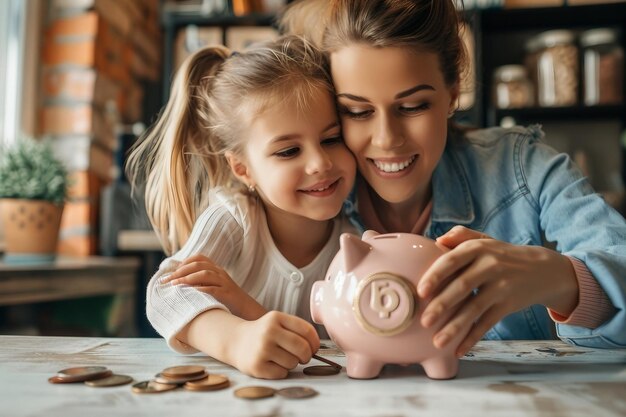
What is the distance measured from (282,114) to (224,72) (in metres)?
0.21

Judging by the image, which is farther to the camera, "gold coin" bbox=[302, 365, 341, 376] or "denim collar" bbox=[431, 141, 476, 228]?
"denim collar" bbox=[431, 141, 476, 228]

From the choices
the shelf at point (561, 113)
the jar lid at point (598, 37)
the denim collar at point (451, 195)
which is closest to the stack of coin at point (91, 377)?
the denim collar at point (451, 195)

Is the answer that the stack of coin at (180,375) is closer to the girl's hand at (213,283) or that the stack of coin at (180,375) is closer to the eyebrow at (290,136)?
the girl's hand at (213,283)

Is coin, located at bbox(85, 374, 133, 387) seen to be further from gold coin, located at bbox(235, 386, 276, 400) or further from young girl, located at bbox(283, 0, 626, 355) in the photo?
young girl, located at bbox(283, 0, 626, 355)

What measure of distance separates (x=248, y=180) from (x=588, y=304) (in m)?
0.63

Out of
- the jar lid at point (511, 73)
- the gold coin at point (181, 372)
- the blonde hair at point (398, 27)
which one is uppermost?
the jar lid at point (511, 73)

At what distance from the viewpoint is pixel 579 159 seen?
254cm

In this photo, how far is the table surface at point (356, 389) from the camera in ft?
1.67

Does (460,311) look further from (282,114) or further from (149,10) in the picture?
(149,10)

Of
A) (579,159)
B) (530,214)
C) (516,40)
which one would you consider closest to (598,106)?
(579,159)

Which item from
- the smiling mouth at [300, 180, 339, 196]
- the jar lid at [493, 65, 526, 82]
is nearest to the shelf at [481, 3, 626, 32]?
the jar lid at [493, 65, 526, 82]

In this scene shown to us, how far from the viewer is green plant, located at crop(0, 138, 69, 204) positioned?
1.84 meters

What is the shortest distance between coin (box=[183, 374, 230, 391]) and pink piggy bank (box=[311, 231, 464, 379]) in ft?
0.43

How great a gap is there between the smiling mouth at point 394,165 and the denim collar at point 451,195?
0.17 meters
